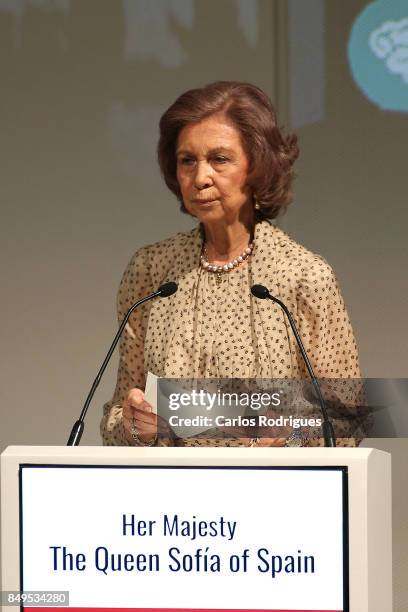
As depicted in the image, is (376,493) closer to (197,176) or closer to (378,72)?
(197,176)

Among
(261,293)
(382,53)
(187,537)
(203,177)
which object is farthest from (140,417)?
(382,53)

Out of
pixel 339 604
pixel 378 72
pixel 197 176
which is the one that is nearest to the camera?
pixel 339 604

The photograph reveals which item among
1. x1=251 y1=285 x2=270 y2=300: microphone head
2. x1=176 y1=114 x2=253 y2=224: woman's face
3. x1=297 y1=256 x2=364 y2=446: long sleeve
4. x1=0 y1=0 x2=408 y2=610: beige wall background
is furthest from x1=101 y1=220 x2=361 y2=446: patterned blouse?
x1=0 y1=0 x2=408 y2=610: beige wall background

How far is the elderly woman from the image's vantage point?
8.27ft

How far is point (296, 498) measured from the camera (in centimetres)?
189

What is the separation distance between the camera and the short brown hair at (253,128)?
2572 mm

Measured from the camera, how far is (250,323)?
2.54m

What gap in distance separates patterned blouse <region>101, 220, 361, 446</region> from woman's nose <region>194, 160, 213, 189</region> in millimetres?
162

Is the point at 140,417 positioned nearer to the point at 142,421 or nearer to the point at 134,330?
the point at 142,421


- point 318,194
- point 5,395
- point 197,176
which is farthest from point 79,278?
point 197,176

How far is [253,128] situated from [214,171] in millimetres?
126

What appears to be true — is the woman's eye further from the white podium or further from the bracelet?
the white podium

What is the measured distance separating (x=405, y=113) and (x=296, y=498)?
2454mm

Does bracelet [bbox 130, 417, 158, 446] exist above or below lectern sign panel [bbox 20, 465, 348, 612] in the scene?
above
